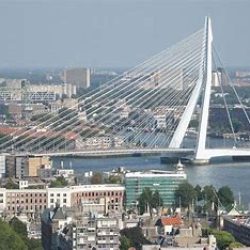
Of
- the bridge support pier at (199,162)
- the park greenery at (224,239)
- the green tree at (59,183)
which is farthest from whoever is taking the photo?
the bridge support pier at (199,162)

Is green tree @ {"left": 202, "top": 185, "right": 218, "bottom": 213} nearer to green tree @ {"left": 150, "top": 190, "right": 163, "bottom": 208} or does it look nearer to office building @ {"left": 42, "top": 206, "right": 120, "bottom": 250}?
green tree @ {"left": 150, "top": 190, "right": 163, "bottom": 208}

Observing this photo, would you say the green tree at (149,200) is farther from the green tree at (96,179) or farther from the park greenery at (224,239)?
the park greenery at (224,239)

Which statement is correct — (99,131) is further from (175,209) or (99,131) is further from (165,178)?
(175,209)

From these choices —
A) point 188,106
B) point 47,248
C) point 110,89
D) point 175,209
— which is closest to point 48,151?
point 188,106

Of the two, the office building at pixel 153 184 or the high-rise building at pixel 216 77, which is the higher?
the high-rise building at pixel 216 77

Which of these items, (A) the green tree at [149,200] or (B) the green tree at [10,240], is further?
(A) the green tree at [149,200]

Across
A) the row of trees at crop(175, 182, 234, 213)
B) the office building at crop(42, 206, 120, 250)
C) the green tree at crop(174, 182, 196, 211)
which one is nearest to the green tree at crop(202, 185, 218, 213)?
the row of trees at crop(175, 182, 234, 213)

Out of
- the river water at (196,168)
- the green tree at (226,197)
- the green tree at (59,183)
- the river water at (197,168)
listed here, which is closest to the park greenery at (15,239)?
the green tree at (226,197)
